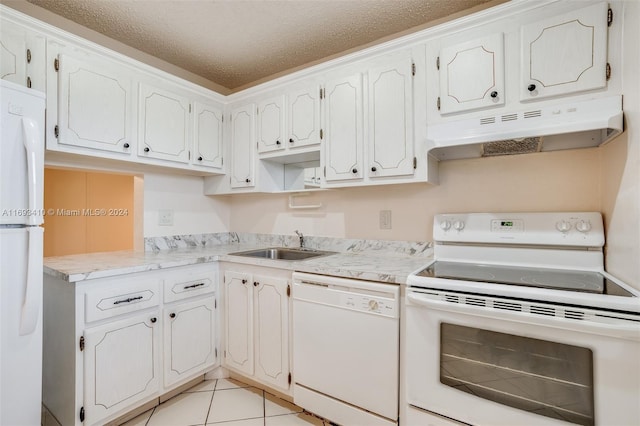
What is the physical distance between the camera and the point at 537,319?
1067mm

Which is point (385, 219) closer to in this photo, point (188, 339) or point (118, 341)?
point (188, 339)

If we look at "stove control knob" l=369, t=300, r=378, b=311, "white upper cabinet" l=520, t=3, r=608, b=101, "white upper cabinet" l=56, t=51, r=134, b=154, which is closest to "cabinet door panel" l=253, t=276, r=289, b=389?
"stove control knob" l=369, t=300, r=378, b=311

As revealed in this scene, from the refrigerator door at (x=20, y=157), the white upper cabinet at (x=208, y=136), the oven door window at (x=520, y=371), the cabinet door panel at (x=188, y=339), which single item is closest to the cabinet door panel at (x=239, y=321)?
the cabinet door panel at (x=188, y=339)

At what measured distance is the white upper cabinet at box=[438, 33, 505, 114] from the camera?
4.82 feet

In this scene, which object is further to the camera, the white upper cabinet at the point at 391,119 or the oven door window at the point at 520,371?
the white upper cabinet at the point at 391,119

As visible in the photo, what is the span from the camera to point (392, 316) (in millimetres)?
1402

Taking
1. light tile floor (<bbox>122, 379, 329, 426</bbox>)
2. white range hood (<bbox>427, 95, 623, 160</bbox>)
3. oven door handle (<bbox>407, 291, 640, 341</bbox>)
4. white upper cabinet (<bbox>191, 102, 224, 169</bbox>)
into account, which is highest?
white upper cabinet (<bbox>191, 102, 224, 169</bbox>)

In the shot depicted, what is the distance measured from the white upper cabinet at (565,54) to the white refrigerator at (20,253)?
7.23ft

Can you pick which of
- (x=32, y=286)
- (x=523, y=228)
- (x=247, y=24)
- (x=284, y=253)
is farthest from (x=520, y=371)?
(x=247, y=24)

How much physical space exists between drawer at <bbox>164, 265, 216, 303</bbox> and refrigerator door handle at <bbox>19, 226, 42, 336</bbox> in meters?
0.61

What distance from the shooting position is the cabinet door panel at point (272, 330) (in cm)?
178

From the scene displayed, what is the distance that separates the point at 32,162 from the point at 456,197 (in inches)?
84.0

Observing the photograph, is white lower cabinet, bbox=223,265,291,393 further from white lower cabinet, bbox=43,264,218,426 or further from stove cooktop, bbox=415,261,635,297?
stove cooktop, bbox=415,261,635,297

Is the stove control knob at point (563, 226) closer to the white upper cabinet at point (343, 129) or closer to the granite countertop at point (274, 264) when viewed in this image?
the granite countertop at point (274, 264)
